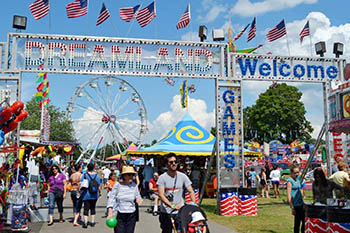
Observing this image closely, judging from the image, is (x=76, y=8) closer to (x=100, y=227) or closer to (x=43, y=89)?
(x=100, y=227)

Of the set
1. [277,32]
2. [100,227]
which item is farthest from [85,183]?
[277,32]

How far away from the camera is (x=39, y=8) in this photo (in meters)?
11.9

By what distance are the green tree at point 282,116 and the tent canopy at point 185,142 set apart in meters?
26.7

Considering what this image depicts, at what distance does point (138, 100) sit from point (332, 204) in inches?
1108

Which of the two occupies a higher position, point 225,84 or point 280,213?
point 225,84

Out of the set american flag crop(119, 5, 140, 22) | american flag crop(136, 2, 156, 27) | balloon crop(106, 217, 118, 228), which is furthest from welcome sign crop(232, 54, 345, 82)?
balloon crop(106, 217, 118, 228)

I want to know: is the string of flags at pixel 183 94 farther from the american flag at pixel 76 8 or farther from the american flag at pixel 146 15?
the american flag at pixel 76 8

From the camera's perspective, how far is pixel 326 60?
13297mm

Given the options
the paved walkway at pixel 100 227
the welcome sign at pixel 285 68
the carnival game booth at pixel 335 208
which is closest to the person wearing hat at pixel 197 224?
the carnival game booth at pixel 335 208

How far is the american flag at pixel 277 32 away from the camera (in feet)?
44.5

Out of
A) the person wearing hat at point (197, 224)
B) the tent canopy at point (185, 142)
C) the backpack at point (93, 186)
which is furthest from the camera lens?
the tent canopy at point (185, 142)

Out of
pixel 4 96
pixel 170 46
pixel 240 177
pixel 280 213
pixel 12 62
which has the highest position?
pixel 170 46

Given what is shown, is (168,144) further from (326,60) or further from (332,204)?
(332,204)

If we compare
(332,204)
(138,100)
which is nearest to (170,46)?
(332,204)
